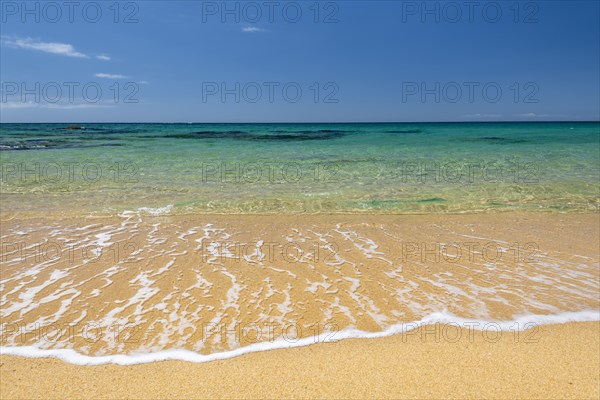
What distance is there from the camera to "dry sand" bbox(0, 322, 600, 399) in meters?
2.60

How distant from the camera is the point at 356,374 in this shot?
9.11 feet

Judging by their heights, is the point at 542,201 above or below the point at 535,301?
above

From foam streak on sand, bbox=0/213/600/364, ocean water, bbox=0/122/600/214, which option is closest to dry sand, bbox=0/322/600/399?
foam streak on sand, bbox=0/213/600/364

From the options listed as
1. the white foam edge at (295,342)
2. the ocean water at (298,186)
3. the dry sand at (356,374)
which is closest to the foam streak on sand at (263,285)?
the white foam edge at (295,342)

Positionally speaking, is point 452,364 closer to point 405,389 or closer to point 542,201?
point 405,389

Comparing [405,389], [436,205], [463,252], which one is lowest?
[405,389]

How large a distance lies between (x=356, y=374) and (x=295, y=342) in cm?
68

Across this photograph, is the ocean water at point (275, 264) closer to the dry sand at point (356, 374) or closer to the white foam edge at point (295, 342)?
→ the white foam edge at point (295, 342)

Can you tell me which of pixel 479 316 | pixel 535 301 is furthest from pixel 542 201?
pixel 479 316

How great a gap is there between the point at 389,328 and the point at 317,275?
4.82 ft

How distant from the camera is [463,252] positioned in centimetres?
561

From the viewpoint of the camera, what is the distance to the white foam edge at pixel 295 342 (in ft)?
9.83

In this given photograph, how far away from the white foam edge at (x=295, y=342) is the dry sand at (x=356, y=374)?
80 millimetres

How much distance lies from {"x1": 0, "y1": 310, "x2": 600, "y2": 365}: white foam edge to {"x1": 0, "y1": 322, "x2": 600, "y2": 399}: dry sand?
0.08 meters
